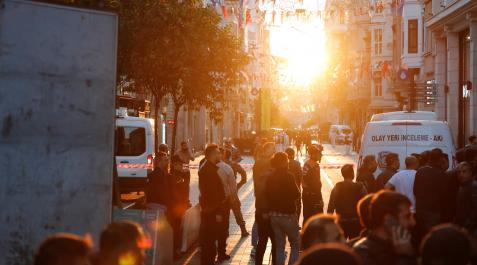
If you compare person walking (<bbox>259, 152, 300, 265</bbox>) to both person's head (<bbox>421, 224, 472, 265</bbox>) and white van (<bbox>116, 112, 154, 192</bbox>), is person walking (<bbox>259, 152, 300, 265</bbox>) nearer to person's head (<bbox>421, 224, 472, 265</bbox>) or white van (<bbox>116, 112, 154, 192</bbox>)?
person's head (<bbox>421, 224, 472, 265</bbox>)

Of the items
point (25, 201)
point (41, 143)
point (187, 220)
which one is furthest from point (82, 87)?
point (187, 220)

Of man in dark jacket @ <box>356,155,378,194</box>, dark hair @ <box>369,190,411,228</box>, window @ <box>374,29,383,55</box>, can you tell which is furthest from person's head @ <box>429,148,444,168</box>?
window @ <box>374,29,383,55</box>

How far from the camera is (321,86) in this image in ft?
432

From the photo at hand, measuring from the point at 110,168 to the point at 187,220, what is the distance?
19.7 feet

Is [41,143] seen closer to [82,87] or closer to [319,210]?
[82,87]

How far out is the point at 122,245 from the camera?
15.0 feet

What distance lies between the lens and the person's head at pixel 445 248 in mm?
4152

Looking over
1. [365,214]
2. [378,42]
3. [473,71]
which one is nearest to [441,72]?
[473,71]

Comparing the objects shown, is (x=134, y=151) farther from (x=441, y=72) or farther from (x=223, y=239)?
(x=441, y=72)

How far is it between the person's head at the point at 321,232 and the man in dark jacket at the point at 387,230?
17cm

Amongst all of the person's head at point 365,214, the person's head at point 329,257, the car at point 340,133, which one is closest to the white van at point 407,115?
the person's head at point 365,214

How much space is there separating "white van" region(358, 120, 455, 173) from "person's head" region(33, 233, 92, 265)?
11.9 meters

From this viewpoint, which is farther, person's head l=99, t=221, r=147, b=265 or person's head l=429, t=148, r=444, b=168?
person's head l=429, t=148, r=444, b=168

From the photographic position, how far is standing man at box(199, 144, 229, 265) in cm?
1247
